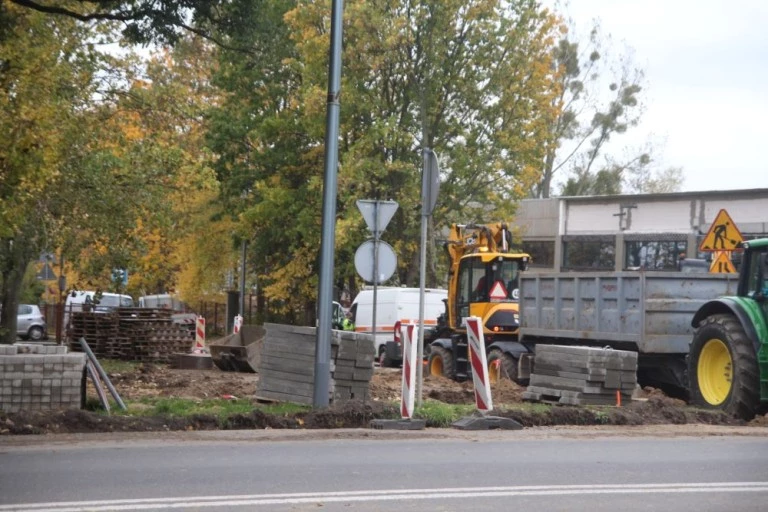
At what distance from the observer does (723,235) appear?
20.2 metres

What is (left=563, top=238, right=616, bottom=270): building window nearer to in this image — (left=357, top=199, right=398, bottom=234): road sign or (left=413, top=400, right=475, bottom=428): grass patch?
(left=357, top=199, right=398, bottom=234): road sign

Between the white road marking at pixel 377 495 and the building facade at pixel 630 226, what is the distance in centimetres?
3018

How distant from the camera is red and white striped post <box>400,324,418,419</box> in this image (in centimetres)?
1433

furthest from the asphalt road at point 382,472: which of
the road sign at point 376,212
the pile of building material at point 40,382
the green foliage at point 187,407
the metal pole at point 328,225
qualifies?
the road sign at point 376,212

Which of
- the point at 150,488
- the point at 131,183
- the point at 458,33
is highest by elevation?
the point at 458,33

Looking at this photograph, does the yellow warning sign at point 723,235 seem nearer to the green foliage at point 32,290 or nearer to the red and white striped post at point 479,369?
the red and white striped post at point 479,369

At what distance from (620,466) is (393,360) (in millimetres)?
21865

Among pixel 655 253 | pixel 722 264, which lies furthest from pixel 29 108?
pixel 655 253

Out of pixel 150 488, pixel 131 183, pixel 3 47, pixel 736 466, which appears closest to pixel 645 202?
pixel 131 183

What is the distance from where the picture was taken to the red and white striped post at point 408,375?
564 inches

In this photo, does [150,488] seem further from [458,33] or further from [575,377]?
[458,33]

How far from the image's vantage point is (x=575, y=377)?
56.9 feet

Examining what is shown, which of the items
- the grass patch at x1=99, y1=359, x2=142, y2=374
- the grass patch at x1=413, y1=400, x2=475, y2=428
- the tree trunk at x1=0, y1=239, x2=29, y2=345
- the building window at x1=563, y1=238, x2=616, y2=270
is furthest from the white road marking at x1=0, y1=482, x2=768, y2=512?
the building window at x1=563, y1=238, x2=616, y2=270

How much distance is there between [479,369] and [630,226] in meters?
31.3
